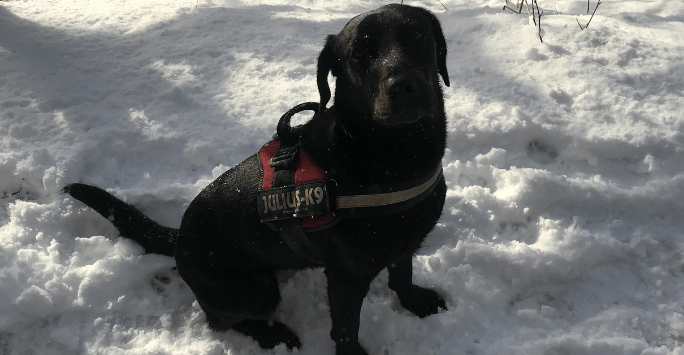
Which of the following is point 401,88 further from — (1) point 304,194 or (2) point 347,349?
(2) point 347,349

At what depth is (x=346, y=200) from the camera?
5.19 ft

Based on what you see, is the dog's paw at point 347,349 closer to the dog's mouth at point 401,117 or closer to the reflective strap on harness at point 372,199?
→ the reflective strap on harness at point 372,199

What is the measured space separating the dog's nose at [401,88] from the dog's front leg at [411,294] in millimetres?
955

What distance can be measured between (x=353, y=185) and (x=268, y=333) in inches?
39.8

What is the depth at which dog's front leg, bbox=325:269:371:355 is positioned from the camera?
5.69ft

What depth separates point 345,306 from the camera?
5.85 ft

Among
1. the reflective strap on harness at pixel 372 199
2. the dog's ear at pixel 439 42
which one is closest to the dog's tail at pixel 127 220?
the reflective strap on harness at pixel 372 199

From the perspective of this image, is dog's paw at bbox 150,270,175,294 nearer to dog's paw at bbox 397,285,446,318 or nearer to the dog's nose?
dog's paw at bbox 397,285,446,318

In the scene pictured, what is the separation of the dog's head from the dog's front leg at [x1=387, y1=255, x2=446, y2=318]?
2.81ft

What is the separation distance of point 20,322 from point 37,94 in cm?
214

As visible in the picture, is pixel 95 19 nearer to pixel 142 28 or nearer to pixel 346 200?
pixel 142 28

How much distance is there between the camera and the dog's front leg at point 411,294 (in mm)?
2090

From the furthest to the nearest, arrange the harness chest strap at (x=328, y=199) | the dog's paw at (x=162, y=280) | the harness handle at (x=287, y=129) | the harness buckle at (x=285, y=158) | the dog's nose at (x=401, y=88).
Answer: the dog's paw at (x=162, y=280) < the harness handle at (x=287, y=129) < the harness buckle at (x=285, y=158) < the harness chest strap at (x=328, y=199) < the dog's nose at (x=401, y=88)

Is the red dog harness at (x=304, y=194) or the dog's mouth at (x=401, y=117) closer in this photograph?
the dog's mouth at (x=401, y=117)
